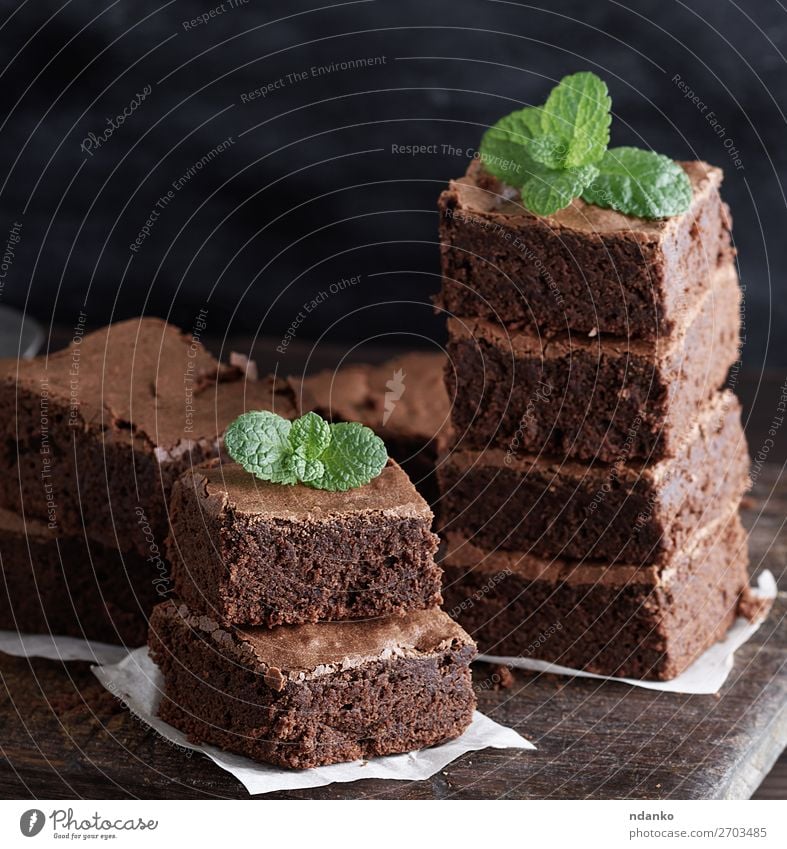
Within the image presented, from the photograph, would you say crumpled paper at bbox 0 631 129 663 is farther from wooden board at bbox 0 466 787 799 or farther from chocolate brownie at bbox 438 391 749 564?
chocolate brownie at bbox 438 391 749 564

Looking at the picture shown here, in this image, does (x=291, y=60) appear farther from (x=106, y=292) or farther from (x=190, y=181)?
(x=106, y=292)
